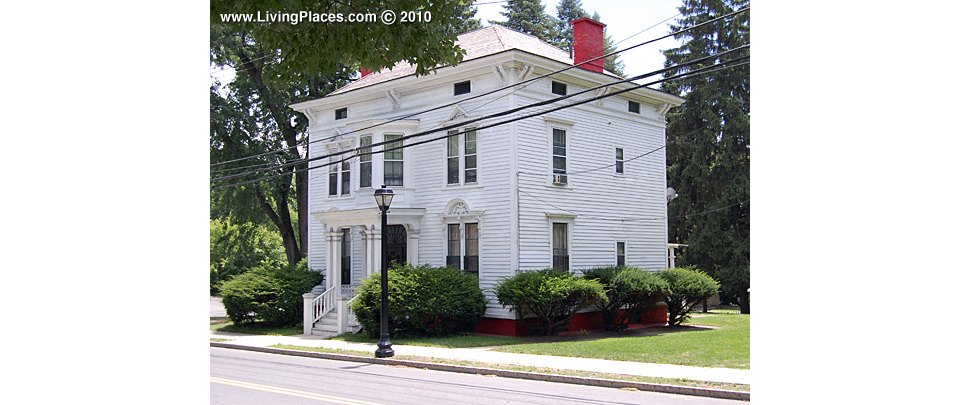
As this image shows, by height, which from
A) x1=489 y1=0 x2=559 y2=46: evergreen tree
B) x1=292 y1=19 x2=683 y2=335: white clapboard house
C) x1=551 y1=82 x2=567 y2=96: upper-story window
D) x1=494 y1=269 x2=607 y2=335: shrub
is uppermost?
x1=489 y1=0 x2=559 y2=46: evergreen tree

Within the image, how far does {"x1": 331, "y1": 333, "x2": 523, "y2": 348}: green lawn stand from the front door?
154 inches

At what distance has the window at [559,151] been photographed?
21562 millimetres

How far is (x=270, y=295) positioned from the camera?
23922 mm

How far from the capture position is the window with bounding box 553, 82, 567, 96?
70.3 ft

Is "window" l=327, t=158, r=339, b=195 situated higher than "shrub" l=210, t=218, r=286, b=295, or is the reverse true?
"window" l=327, t=158, r=339, b=195

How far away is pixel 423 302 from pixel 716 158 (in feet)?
71.2

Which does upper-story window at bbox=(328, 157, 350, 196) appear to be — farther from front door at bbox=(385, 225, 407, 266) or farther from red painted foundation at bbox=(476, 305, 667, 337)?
red painted foundation at bbox=(476, 305, 667, 337)

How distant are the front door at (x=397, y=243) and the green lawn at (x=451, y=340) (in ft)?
12.8

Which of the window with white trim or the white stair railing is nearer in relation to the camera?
the window with white trim

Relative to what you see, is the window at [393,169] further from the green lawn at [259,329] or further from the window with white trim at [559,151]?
the green lawn at [259,329]

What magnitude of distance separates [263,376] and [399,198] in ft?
32.4

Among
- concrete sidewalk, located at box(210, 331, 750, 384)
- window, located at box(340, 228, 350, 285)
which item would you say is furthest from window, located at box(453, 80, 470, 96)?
concrete sidewalk, located at box(210, 331, 750, 384)

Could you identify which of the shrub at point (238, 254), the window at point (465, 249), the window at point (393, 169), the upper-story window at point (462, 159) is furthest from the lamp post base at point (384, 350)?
the shrub at point (238, 254)

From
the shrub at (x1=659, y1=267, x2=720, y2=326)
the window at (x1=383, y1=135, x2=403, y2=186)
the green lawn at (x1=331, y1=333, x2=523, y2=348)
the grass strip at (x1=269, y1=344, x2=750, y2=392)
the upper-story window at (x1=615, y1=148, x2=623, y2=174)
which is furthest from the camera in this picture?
the upper-story window at (x1=615, y1=148, x2=623, y2=174)
